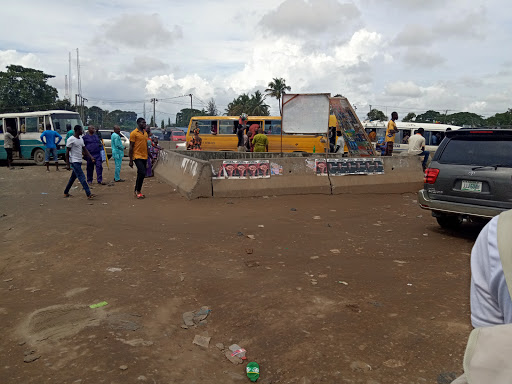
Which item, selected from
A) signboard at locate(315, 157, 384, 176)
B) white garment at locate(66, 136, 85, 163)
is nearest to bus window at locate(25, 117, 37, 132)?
white garment at locate(66, 136, 85, 163)

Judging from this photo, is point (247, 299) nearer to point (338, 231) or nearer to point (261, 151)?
point (338, 231)

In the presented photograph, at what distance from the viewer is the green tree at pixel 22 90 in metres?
53.5

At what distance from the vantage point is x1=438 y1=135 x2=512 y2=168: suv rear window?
582cm

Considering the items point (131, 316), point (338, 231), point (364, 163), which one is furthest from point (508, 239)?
point (364, 163)

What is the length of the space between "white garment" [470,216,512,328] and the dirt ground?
1776 millimetres

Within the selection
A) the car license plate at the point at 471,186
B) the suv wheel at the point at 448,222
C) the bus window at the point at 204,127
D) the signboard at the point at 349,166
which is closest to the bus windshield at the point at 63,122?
the bus window at the point at 204,127

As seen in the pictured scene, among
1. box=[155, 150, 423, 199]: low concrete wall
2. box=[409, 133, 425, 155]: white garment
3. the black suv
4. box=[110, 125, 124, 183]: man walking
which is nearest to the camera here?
the black suv

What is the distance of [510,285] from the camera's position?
1.10 metres

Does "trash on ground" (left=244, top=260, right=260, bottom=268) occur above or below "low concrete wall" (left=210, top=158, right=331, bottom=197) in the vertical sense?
below

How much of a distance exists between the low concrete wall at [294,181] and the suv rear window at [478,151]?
3.70 metres

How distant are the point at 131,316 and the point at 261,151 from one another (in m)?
9.85

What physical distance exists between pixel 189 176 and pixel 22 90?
54.7 metres

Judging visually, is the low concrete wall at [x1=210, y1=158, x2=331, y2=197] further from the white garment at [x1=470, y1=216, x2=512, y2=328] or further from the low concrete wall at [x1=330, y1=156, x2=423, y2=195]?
the white garment at [x1=470, y1=216, x2=512, y2=328]

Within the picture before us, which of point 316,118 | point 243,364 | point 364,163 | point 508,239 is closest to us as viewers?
point 508,239
